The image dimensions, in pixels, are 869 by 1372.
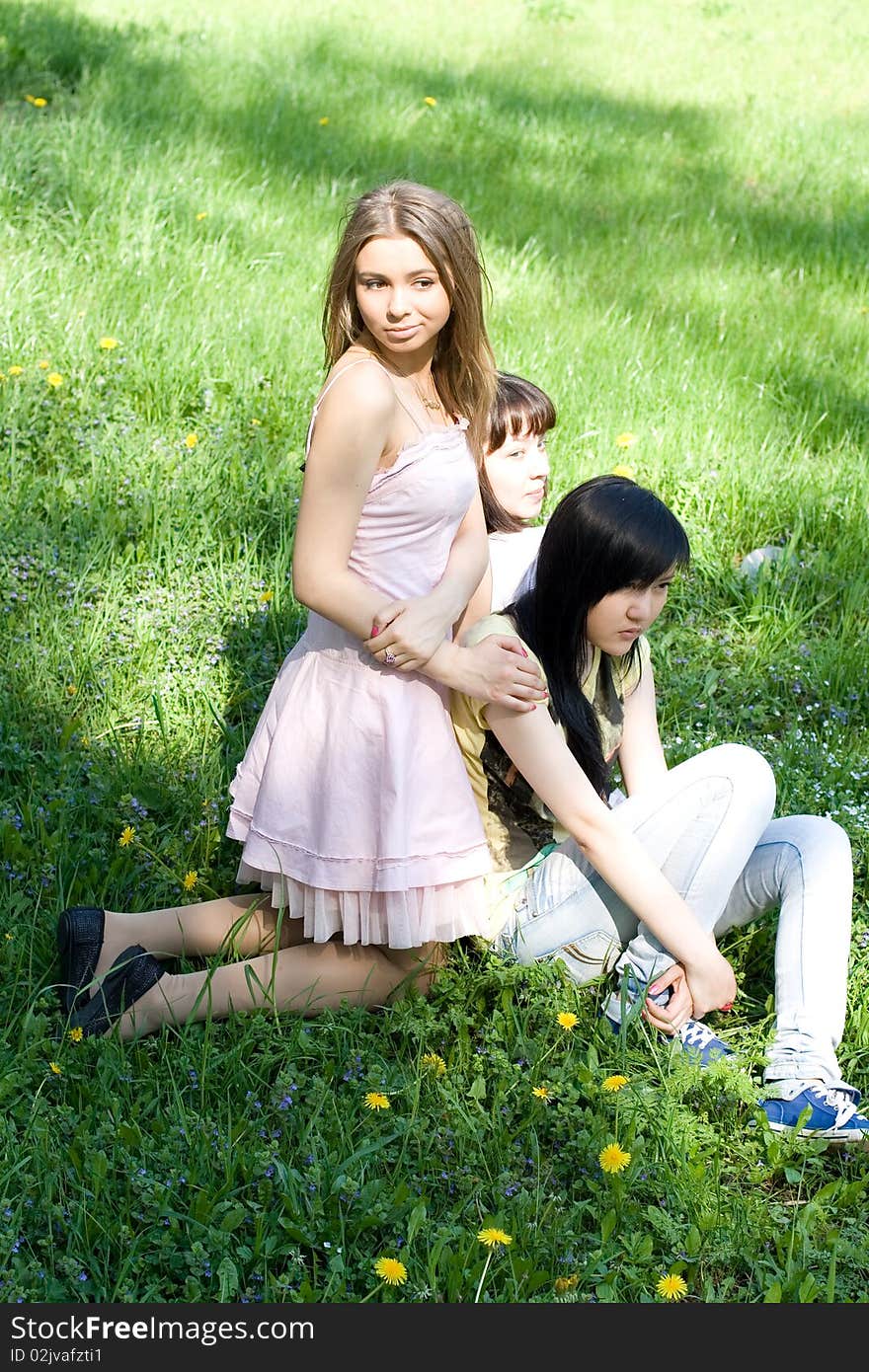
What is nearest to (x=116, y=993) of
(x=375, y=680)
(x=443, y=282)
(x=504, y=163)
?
(x=375, y=680)

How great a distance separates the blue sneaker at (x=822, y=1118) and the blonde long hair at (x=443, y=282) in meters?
1.24

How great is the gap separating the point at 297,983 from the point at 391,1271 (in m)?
A: 0.62

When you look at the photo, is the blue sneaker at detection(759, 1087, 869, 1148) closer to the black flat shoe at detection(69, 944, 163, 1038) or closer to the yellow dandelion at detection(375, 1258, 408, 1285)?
the yellow dandelion at detection(375, 1258, 408, 1285)

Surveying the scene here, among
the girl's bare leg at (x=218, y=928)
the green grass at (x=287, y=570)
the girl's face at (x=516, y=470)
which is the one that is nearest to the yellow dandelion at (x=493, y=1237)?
the green grass at (x=287, y=570)

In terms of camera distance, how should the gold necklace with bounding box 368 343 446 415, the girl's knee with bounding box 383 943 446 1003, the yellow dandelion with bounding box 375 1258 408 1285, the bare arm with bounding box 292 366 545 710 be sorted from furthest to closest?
1. the girl's knee with bounding box 383 943 446 1003
2. the gold necklace with bounding box 368 343 446 415
3. the bare arm with bounding box 292 366 545 710
4. the yellow dandelion with bounding box 375 1258 408 1285

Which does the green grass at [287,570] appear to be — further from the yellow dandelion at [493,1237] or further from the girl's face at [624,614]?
the girl's face at [624,614]

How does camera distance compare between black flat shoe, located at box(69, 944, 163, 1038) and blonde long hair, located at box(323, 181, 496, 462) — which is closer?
blonde long hair, located at box(323, 181, 496, 462)

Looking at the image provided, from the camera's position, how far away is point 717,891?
237 cm

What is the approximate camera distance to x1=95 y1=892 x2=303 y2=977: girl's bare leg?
2.46m

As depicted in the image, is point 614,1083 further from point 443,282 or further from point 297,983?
point 443,282

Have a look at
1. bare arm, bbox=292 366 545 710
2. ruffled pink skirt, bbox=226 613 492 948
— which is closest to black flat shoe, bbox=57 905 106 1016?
ruffled pink skirt, bbox=226 613 492 948

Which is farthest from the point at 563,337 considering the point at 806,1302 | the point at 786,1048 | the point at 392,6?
the point at 392,6

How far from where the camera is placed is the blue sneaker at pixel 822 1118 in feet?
7.13

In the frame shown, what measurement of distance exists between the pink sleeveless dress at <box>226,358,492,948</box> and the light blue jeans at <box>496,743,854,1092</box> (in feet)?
0.52
